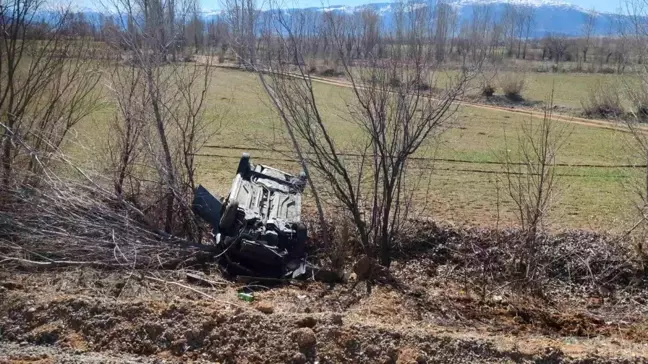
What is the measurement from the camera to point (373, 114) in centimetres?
846

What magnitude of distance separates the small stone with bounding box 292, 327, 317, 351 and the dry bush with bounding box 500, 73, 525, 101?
33108 mm

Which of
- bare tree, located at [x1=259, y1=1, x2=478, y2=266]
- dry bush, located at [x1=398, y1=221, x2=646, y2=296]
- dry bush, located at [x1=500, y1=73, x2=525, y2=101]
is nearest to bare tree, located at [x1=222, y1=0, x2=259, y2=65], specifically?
bare tree, located at [x1=259, y1=1, x2=478, y2=266]

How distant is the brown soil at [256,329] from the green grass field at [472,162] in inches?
129

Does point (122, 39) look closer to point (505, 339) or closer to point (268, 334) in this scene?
point (268, 334)

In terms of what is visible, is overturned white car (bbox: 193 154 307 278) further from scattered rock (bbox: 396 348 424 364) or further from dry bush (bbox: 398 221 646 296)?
scattered rock (bbox: 396 348 424 364)

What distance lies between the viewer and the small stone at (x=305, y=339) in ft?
17.6

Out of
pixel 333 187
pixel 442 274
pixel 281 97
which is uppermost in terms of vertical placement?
pixel 281 97

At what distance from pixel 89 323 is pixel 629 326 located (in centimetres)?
537

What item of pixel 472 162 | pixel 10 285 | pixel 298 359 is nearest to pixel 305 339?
pixel 298 359

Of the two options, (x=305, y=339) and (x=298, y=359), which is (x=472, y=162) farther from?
(x=298, y=359)

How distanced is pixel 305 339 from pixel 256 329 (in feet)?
1.46

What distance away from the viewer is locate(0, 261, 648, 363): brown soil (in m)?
5.30

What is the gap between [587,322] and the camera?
7.08m

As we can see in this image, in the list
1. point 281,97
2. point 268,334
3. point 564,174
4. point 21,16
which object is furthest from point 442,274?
point 564,174
